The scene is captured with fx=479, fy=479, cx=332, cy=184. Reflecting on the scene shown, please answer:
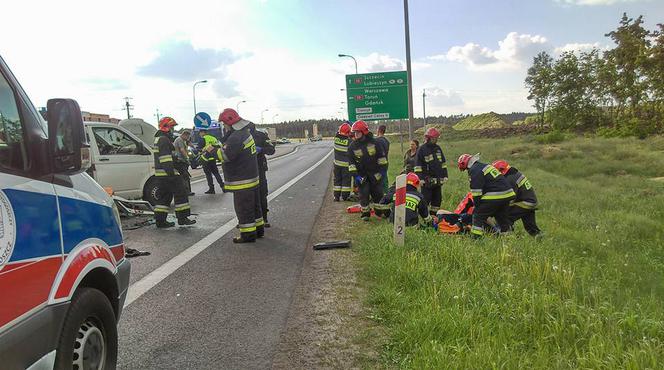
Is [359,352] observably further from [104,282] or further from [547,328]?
[104,282]

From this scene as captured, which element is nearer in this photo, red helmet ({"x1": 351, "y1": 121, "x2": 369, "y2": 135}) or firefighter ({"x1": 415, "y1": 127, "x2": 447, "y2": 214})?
red helmet ({"x1": 351, "y1": 121, "x2": 369, "y2": 135})

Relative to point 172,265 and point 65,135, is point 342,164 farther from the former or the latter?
point 65,135

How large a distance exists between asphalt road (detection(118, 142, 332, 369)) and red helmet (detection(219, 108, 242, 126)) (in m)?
1.76

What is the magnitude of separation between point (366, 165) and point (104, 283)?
257 inches

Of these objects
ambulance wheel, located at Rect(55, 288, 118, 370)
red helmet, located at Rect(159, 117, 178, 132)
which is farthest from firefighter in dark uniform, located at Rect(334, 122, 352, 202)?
ambulance wheel, located at Rect(55, 288, 118, 370)

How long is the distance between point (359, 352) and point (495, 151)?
100 ft

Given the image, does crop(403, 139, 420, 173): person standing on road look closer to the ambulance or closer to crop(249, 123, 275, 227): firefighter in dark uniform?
crop(249, 123, 275, 227): firefighter in dark uniform

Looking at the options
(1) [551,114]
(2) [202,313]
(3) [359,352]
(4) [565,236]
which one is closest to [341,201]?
(4) [565,236]

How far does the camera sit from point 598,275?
5832 millimetres

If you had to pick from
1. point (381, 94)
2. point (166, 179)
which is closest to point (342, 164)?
point (166, 179)

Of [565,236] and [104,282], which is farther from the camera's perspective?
[565,236]

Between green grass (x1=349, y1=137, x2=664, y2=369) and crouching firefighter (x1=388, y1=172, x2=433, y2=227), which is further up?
crouching firefighter (x1=388, y1=172, x2=433, y2=227)

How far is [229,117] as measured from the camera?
6906mm

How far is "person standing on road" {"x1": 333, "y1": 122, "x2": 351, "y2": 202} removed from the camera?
1126cm
